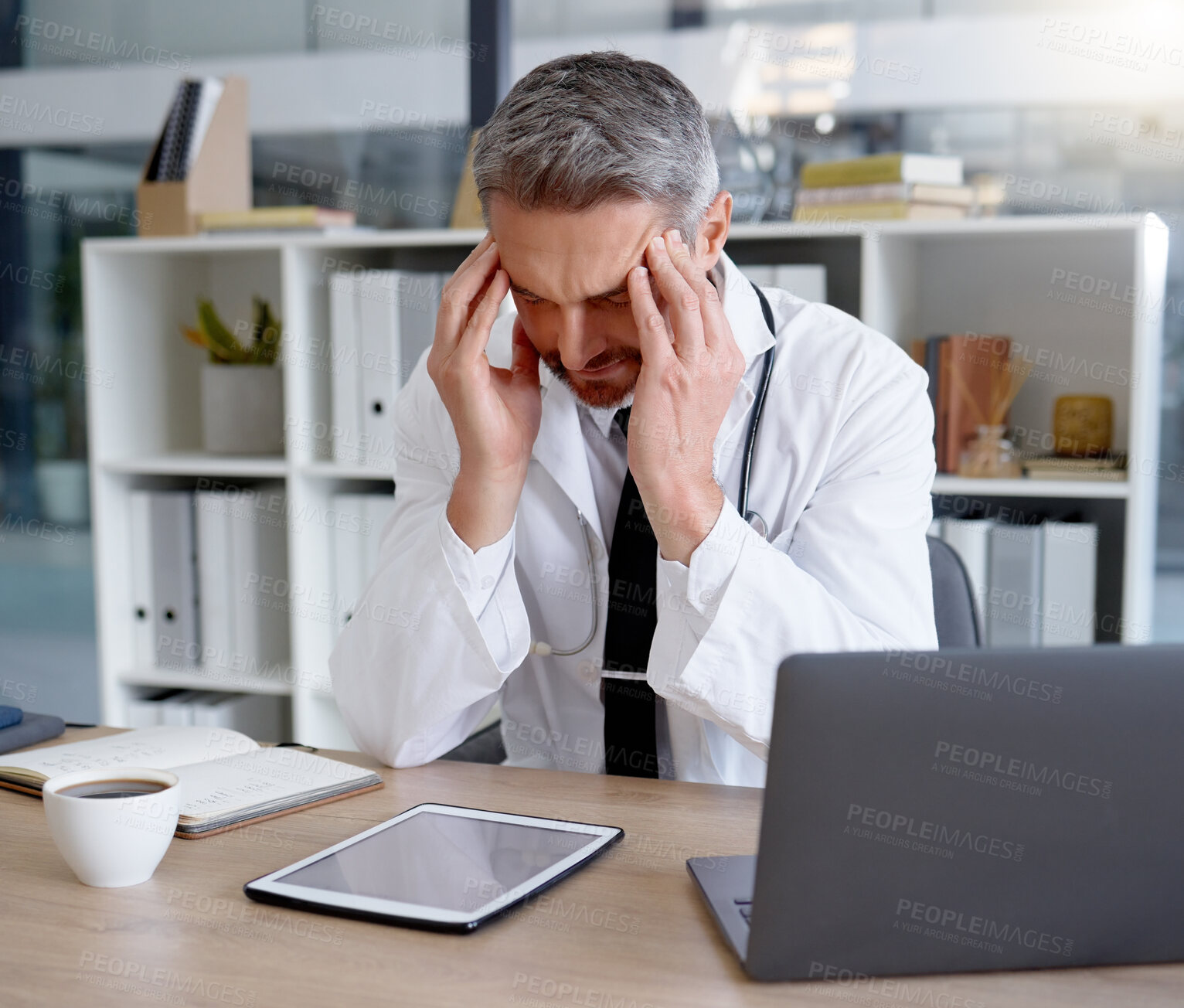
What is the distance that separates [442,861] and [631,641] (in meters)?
0.53

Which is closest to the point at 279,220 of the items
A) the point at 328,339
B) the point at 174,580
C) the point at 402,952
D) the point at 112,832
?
the point at 328,339

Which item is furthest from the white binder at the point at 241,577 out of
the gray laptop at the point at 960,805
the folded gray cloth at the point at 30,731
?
the gray laptop at the point at 960,805

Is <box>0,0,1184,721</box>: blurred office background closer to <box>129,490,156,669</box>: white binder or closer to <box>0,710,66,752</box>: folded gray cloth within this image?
<box>129,490,156,669</box>: white binder

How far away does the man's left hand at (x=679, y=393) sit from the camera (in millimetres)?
1207

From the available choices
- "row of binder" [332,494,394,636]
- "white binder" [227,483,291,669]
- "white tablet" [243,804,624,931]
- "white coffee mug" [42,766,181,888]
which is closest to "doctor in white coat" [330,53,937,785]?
"white tablet" [243,804,624,931]

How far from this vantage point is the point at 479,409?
1.32 metres

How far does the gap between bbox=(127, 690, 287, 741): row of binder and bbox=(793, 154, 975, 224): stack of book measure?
5.31ft

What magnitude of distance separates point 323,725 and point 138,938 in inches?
70.6

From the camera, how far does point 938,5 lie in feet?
8.00

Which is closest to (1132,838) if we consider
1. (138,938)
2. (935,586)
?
(138,938)

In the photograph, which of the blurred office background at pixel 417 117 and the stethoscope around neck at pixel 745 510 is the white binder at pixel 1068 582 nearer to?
the blurred office background at pixel 417 117

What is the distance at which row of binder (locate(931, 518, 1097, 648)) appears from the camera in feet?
6.93

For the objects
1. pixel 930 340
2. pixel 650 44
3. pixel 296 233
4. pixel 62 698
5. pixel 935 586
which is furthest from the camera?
pixel 62 698

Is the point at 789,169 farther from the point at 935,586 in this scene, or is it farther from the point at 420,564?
the point at 420,564
